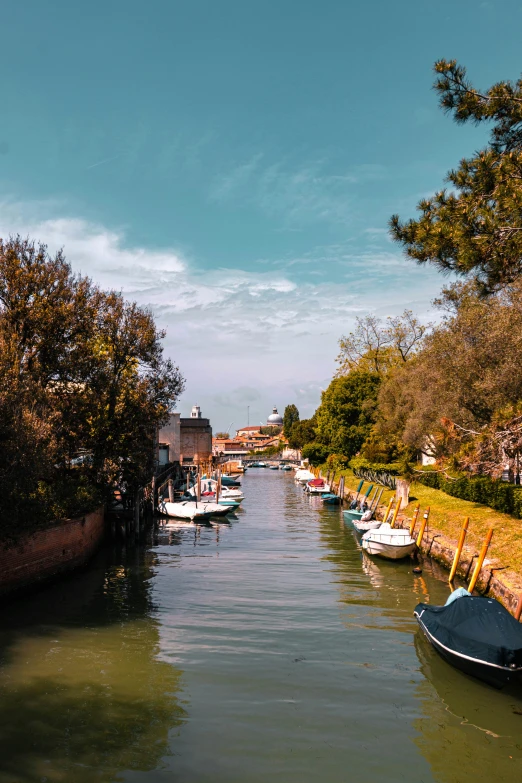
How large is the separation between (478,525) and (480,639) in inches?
482

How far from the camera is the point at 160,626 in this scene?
1666cm

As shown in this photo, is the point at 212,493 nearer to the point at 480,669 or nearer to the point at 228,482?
the point at 228,482

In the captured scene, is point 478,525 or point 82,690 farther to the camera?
point 478,525

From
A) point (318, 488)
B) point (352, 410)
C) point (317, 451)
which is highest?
point (352, 410)

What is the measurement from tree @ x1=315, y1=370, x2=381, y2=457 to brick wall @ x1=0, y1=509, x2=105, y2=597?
41.0m

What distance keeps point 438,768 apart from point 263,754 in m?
2.81

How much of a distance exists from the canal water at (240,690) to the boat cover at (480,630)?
0.74m

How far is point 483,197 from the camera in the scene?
1309cm

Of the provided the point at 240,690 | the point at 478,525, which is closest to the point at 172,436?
the point at 478,525

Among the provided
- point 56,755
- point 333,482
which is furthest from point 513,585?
point 333,482

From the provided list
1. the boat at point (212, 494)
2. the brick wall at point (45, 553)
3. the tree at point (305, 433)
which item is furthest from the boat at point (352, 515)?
the tree at point (305, 433)

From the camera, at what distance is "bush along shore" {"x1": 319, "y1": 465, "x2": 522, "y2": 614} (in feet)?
56.3

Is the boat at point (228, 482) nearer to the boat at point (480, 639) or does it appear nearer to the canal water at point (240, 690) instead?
the canal water at point (240, 690)

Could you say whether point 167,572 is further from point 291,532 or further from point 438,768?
point 438,768
